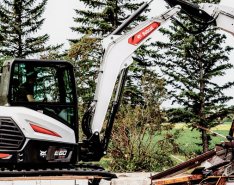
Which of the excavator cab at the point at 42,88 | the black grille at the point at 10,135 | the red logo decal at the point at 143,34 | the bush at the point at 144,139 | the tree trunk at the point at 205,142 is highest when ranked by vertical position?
the red logo decal at the point at 143,34

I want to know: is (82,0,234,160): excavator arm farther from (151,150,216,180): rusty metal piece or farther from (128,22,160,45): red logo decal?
(151,150,216,180): rusty metal piece

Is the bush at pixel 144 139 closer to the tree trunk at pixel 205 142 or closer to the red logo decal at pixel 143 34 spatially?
the tree trunk at pixel 205 142

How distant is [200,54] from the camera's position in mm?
27328

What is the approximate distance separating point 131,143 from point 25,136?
9.79m

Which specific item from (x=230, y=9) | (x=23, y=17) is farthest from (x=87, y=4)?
(x=230, y=9)

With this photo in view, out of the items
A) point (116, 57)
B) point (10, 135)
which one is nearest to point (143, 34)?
point (116, 57)

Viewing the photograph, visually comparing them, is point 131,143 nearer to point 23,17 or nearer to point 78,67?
point 78,67

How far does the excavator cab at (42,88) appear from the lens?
8.15 m

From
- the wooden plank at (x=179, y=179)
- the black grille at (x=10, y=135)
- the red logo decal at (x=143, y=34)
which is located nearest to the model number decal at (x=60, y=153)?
the black grille at (x=10, y=135)

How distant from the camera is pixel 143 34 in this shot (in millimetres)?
9203

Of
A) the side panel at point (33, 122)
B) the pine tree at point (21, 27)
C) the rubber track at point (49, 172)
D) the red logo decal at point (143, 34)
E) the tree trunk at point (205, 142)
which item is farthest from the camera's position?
the pine tree at point (21, 27)

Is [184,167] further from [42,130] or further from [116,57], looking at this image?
[42,130]

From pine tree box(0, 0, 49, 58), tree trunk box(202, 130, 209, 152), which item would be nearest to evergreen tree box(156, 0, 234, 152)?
tree trunk box(202, 130, 209, 152)

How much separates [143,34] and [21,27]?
26.0m
